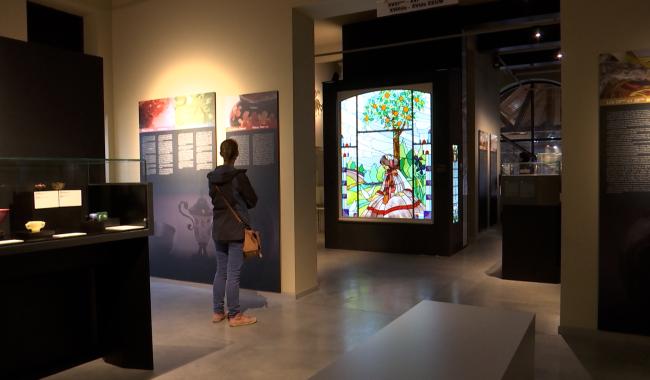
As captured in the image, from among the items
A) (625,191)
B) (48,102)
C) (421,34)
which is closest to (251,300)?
(48,102)

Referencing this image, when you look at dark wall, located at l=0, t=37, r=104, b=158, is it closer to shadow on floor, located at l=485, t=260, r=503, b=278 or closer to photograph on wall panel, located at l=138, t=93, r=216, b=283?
photograph on wall panel, located at l=138, t=93, r=216, b=283

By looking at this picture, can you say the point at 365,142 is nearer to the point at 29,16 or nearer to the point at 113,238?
A: the point at 29,16

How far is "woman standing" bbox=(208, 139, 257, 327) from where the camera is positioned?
4422 mm

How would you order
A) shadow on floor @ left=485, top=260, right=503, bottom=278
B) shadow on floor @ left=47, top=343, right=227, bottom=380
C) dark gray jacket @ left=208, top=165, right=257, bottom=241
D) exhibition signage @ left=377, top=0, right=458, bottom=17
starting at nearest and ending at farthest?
shadow on floor @ left=47, top=343, right=227, bottom=380 → dark gray jacket @ left=208, top=165, right=257, bottom=241 → exhibition signage @ left=377, top=0, right=458, bottom=17 → shadow on floor @ left=485, top=260, right=503, bottom=278

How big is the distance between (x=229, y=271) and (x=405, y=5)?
3.06 m

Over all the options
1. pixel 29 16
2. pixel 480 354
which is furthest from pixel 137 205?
pixel 29 16

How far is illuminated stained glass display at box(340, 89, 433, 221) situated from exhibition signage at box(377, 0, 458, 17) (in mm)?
3349

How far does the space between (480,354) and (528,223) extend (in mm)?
4764

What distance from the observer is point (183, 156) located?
6.20m

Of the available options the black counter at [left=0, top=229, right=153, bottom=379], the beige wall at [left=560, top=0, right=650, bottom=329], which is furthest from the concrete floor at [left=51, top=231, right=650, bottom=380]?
the beige wall at [left=560, top=0, right=650, bottom=329]

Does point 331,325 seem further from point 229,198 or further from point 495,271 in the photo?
point 495,271

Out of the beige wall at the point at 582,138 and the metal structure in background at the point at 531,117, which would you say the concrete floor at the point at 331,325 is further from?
the metal structure in background at the point at 531,117

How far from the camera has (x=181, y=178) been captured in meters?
6.23

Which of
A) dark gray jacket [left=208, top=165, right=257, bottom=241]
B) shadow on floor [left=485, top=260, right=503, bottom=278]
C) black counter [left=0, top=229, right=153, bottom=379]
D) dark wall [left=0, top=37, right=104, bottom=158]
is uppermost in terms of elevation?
dark wall [left=0, top=37, right=104, bottom=158]
